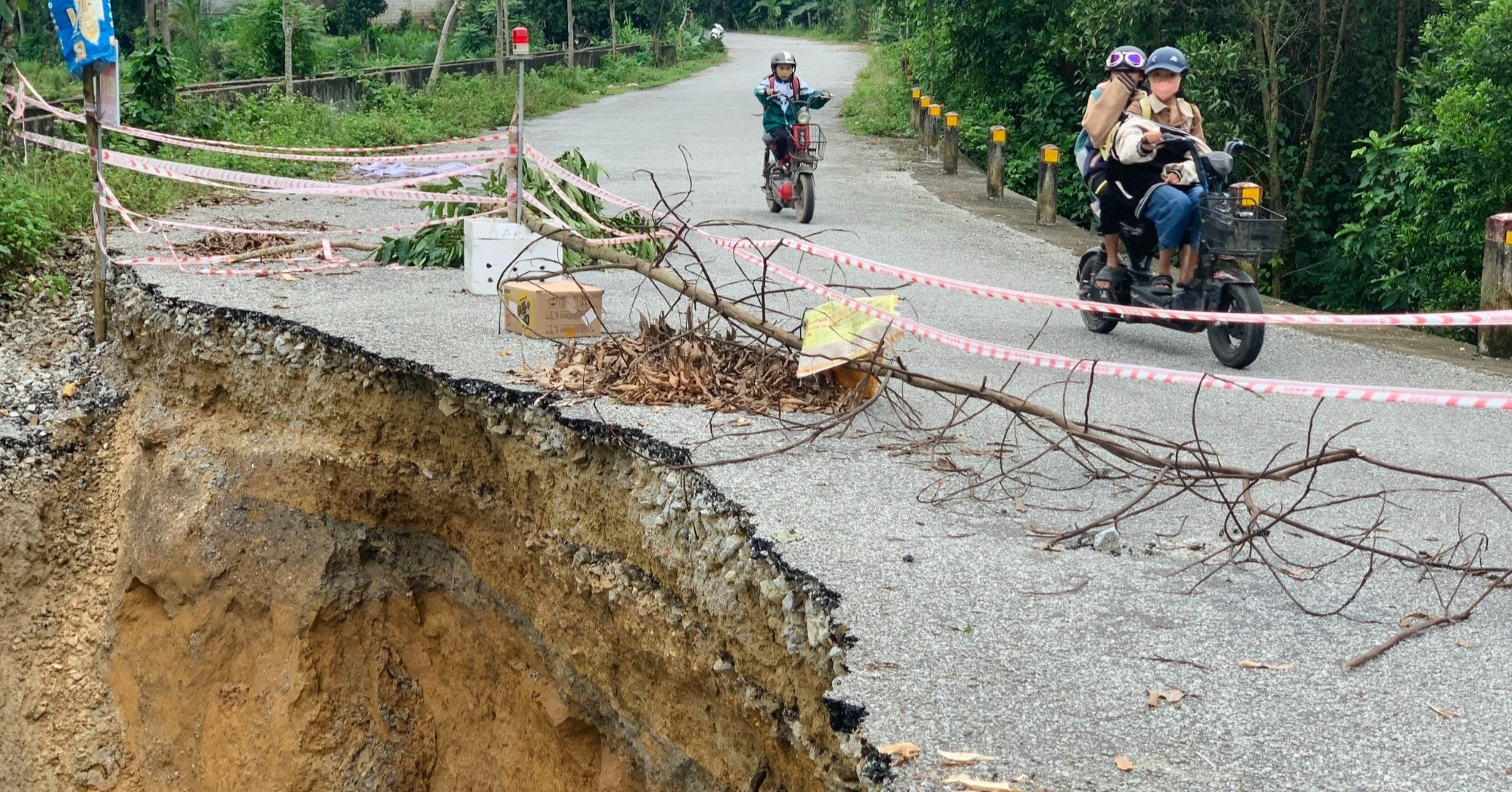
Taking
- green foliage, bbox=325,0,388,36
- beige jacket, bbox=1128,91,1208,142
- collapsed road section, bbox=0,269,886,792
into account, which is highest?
green foliage, bbox=325,0,388,36

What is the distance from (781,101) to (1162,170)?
564 centimetres

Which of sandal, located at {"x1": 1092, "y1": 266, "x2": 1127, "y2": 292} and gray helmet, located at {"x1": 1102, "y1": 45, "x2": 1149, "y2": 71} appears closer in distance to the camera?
gray helmet, located at {"x1": 1102, "y1": 45, "x2": 1149, "y2": 71}

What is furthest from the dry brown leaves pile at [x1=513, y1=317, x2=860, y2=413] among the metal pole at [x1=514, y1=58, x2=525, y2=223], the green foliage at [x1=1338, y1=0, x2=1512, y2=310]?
the green foliage at [x1=1338, y1=0, x2=1512, y2=310]

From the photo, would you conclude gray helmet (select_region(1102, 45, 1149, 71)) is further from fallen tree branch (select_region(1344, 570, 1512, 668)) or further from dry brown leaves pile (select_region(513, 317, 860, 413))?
fallen tree branch (select_region(1344, 570, 1512, 668))

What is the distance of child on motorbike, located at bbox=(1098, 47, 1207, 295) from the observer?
7.52 metres

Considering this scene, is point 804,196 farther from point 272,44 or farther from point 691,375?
point 272,44

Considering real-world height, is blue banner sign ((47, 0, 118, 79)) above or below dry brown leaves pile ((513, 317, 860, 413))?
above

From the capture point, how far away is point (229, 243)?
396 inches

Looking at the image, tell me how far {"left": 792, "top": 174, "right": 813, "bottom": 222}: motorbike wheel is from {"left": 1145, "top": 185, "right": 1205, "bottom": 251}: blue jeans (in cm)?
505

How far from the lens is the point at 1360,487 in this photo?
18.0 ft

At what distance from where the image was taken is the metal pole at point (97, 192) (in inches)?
318

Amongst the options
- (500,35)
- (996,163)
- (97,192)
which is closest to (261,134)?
(97,192)

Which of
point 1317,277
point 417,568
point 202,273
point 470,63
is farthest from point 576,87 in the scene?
point 417,568

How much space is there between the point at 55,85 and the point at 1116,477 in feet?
96.9
